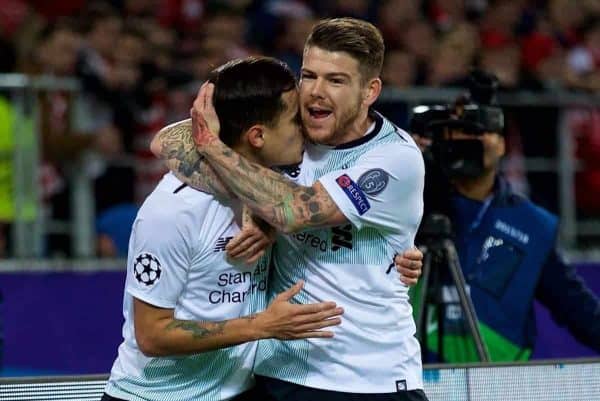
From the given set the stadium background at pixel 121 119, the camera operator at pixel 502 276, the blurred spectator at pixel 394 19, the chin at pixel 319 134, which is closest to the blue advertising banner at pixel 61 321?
the stadium background at pixel 121 119

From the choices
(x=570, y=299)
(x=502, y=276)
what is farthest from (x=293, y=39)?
(x=570, y=299)

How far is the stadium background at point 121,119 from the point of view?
309 inches

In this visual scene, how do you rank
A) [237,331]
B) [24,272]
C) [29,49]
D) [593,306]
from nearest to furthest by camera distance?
1. [237,331]
2. [593,306]
3. [24,272]
4. [29,49]

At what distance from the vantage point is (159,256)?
3678 mm

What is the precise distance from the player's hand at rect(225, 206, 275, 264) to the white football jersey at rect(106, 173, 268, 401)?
39mm

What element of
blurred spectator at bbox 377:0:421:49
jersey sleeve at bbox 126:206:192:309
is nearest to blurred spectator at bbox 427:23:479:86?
blurred spectator at bbox 377:0:421:49

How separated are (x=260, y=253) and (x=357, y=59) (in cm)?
62

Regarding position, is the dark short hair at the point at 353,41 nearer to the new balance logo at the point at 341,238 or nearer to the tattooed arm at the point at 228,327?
the new balance logo at the point at 341,238

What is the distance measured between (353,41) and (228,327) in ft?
2.90

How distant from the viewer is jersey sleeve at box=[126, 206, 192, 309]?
144 inches

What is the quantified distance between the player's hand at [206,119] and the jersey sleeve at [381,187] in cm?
33

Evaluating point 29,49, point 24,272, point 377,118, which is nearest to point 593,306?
point 377,118

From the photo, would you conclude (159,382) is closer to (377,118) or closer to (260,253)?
(260,253)

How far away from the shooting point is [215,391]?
386cm
